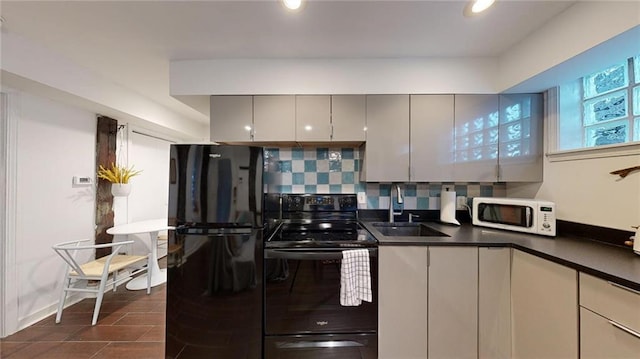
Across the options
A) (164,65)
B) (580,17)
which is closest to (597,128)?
Result: (580,17)

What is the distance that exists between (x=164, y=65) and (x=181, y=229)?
59.7 inches

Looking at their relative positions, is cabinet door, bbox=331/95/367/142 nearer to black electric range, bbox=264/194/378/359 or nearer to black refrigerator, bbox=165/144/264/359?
black refrigerator, bbox=165/144/264/359

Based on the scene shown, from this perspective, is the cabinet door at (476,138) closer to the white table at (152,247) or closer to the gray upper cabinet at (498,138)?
the gray upper cabinet at (498,138)

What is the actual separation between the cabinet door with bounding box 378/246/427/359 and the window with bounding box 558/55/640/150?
1437 mm

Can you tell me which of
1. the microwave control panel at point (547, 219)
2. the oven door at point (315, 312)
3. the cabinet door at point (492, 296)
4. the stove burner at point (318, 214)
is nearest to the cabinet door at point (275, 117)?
the stove burner at point (318, 214)

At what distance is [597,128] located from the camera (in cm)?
167

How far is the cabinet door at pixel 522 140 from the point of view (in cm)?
193

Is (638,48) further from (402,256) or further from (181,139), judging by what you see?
(181,139)

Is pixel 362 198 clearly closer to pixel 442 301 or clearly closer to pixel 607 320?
pixel 442 301

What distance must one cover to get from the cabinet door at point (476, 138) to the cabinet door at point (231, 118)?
1.73 meters

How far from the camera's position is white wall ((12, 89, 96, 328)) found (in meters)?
2.10

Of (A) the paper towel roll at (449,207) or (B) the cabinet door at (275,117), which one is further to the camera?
(A) the paper towel roll at (449,207)

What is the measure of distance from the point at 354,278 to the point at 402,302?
365mm

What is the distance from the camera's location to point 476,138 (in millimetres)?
1961
